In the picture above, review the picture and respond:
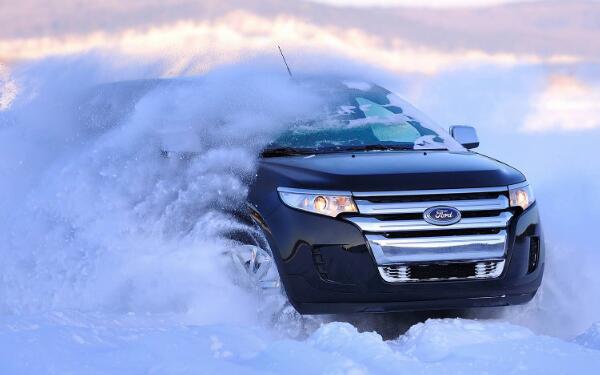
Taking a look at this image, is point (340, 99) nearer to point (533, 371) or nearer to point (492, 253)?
point (492, 253)

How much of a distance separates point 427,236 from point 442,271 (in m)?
0.19

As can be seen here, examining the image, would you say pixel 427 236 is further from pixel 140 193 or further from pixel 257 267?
pixel 140 193

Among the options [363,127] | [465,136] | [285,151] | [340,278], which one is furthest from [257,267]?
[465,136]

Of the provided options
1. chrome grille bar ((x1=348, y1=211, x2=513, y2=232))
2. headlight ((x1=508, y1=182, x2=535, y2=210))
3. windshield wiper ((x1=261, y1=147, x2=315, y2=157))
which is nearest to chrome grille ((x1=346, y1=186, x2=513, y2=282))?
chrome grille bar ((x1=348, y1=211, x2=513, y2=232))

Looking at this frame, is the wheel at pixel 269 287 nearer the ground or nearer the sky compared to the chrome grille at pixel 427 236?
nearer the ground

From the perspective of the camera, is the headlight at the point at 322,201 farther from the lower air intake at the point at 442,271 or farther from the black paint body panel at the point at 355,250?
the lower air intake at the point at 442,271

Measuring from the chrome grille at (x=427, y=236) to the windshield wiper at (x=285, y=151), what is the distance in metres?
0.85

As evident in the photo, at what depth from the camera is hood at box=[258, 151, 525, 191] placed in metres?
4.91

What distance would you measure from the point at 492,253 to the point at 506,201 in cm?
30

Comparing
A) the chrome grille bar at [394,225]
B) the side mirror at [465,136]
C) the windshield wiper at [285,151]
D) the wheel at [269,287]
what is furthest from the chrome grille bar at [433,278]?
the side mirror at [465,136]

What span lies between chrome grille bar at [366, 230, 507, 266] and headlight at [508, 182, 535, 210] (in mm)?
312

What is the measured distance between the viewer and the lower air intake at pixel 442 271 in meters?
4.84

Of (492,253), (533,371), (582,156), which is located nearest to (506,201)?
(492,253)

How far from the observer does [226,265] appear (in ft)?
17.1
